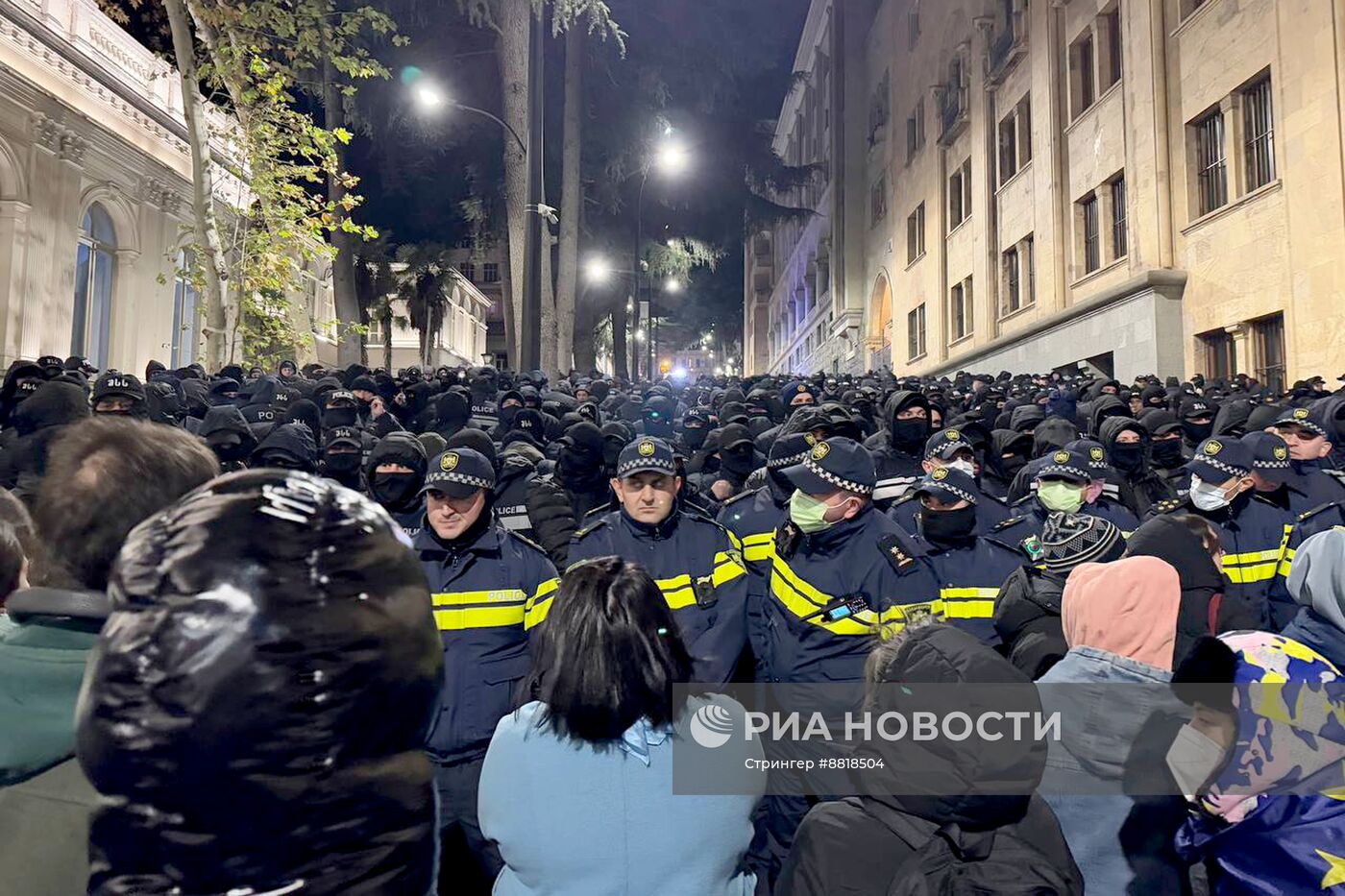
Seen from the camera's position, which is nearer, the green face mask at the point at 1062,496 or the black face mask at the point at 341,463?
the green face mask at the point at 1062,496

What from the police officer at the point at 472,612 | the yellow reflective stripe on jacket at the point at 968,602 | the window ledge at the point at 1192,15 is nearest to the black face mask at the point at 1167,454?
the yellow reflective stripe on jacket at the point at 968,602

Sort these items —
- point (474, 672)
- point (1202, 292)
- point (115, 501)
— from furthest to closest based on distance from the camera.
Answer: point (1202, 292) < point (474, 672) < point (115, 501)

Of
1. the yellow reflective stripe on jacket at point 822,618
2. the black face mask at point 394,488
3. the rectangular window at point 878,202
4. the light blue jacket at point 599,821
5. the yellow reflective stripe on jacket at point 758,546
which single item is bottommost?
the light blue jacket at point 599,821

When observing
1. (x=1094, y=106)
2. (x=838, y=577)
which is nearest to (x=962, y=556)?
(x=838, y=577)

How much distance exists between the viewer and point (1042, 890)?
1.81 metres

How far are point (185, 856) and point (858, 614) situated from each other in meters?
3.21

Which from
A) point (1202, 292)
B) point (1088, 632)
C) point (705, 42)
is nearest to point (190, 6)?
point (705, 42)

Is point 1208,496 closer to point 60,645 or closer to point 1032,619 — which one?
point 1032,619

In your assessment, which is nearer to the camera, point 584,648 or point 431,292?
point 584,648

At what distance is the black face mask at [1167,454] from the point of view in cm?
778

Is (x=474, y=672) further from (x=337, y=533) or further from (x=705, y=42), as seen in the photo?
(x=705, y=42)

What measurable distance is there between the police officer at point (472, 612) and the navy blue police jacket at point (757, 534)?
43.3 inches

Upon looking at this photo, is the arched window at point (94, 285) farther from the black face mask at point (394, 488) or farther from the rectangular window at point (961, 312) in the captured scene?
the rectangular window at point (961, 312)

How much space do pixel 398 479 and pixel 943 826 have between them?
13.4 feet
